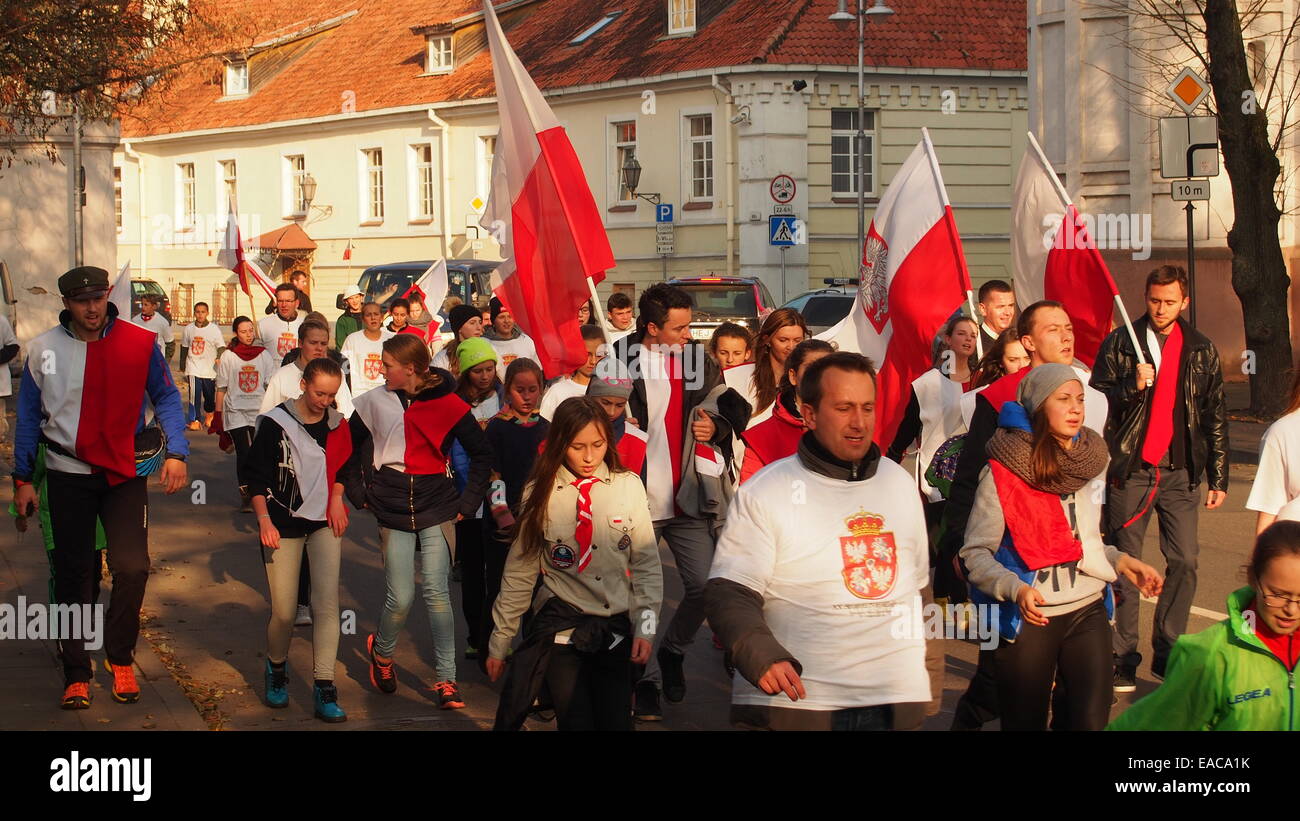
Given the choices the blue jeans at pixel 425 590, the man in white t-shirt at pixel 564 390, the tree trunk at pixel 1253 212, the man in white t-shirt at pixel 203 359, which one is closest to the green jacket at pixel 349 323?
the man in white t-shirt at pixel 203 359

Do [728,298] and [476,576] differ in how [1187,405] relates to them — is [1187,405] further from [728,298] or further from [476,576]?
[728,298]

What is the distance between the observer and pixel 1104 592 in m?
5.38

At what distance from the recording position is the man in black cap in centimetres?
A: 760

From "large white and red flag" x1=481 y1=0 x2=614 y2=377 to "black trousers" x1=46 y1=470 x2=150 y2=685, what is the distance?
230cm

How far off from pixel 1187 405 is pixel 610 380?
2.84 m

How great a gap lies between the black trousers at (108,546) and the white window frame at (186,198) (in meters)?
48.3

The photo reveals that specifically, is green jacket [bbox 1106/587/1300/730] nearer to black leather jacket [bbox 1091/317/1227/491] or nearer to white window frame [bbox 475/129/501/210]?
black leather jacket [bbox 1091/317/1227/491]

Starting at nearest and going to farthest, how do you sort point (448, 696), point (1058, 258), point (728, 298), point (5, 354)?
point (448, 696) < point (1058, 258) < point (5, 354) < point (728, 298)

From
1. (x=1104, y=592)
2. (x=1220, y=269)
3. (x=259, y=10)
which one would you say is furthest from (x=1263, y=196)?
(x=259, y=10)

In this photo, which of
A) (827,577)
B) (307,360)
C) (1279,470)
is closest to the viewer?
(827,577)

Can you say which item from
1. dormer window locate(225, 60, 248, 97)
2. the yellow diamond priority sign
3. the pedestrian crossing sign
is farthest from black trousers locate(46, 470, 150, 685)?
dormer window locate(225, 60, 248, 97)

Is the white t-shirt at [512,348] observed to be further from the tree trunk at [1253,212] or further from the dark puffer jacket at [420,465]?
the tree trunk at [1253,212]

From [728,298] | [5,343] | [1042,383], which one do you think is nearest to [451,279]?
[728,298]

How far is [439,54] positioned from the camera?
46.6 metres
